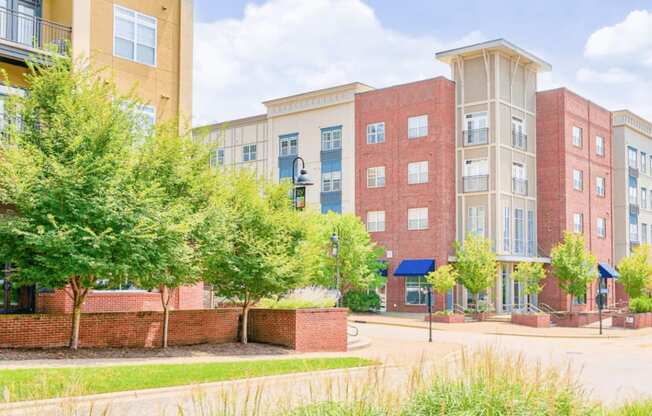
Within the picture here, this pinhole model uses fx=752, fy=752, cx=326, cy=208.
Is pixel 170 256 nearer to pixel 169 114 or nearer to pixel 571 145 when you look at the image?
pixel 169 114

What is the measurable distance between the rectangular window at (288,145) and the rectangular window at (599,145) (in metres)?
22.9

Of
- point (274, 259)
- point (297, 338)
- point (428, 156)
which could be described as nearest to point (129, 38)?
point (274, 259)

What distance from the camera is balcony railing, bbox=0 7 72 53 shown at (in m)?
23.3

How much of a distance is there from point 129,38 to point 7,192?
985 centimetres

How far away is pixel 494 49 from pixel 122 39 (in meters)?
29.6

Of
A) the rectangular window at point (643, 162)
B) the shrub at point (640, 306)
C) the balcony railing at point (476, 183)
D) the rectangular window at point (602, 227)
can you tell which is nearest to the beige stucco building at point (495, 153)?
A: the balcony railing at point (476, 183)

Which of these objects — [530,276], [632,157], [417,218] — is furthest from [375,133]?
[632,157]

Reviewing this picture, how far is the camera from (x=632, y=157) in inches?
2479

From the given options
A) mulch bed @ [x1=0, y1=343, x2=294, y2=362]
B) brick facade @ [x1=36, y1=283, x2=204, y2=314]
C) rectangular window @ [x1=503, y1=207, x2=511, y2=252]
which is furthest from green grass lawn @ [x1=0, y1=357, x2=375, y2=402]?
rectangular window @ [x1=503, y1=207, x2=511, y2=252]

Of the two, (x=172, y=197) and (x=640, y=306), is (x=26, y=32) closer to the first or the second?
(x=172, y=197)

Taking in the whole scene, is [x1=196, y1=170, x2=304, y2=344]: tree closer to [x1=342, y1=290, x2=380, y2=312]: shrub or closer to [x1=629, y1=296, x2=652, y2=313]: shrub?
[x1=342, y1=290, x2=380, y2=312]: shrub

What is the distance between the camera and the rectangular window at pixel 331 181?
2143 inches

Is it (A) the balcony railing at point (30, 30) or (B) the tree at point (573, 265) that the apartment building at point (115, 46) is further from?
(B) the tree at point (573, 265)

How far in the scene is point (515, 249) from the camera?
50.2 m
